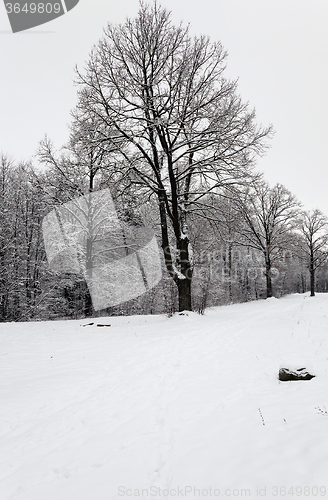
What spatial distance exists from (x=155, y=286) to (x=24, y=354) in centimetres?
1635

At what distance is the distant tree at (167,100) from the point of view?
11.0m

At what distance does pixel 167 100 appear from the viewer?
11258 millimetres

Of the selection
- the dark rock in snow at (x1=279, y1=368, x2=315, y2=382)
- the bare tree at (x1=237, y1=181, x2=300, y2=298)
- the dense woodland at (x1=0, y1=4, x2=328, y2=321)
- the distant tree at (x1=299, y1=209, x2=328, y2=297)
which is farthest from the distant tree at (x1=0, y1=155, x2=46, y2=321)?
the distant tree at (x1=299, y1=209, x2=328, y2=297)

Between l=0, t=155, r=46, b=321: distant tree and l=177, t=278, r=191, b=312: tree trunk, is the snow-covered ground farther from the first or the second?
l=0, t=155, r=46, b=321: distant tree

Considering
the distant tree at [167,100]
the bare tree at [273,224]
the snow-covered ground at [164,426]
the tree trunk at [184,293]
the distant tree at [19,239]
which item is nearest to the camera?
the snow-covered ground at [164,426]

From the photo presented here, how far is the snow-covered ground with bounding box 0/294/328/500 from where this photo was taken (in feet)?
6.91

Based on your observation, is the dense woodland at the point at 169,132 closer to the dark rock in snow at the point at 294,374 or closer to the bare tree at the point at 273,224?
the dark rock in snow at the point at 294,374

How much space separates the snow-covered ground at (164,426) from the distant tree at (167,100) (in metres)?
7.44

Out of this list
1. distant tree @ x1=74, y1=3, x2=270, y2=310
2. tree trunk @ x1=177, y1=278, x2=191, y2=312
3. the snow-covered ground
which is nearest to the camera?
the snow-covered ground

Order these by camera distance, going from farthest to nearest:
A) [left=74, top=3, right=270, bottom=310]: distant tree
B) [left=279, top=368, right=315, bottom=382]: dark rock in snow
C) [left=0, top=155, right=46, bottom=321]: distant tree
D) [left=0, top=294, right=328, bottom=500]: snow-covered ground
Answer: [left=0, top=155, right=46, bottom=321]: distant tree
[left=74, top=3, right=270, bottom=310]: distant tree
[left=279, top=368, right=315, bottom=382]: dark rock in snow
[left=0, top=294, right=328, bottom=500]: snow-covered ground

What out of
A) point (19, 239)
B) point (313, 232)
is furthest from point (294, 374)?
point (313, 232)

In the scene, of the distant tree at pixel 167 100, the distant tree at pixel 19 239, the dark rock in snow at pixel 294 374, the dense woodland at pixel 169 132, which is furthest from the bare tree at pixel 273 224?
the dark rock in snow at pixel 294 374

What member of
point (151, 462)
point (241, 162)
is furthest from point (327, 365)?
point (241, 162)

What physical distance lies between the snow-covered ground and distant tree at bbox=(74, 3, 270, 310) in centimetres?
744
